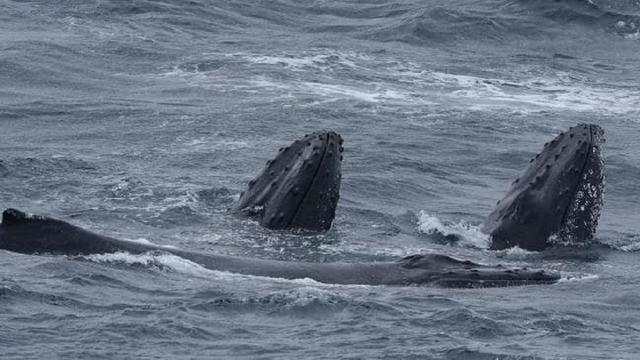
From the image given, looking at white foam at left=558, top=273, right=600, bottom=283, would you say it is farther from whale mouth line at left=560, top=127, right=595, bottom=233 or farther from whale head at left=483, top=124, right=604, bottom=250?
whale mouth line at left=560, top=127, right=595, bottom=233

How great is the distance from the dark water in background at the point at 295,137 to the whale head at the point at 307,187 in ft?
0.95

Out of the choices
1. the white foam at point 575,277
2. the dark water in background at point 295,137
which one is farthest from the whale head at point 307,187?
the white foam at point 575,277

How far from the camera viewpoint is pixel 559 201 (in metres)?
21.2

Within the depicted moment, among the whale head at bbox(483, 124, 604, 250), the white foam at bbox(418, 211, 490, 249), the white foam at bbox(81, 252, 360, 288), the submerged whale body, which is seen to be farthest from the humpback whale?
the submerged whale body

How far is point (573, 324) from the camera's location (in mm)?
17984

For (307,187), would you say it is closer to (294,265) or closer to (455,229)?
(294,265)

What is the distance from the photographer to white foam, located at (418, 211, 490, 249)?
2242cm

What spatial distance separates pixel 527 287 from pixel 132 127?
15.7 meters

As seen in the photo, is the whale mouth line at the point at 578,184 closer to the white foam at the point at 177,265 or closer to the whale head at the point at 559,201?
the whale head at the point at 559,201

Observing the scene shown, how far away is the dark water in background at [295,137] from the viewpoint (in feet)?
56.9

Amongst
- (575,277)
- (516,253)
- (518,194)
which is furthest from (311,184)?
(575,277)

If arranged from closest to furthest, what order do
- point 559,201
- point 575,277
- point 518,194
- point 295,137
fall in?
point 575,277 → point 559,201 → point 518,194 → point 295,137

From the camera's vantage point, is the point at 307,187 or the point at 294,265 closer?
the point at 294,265

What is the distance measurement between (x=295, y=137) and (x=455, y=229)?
9.38 m
